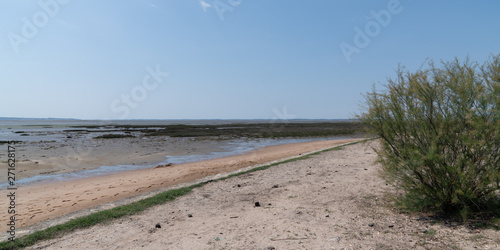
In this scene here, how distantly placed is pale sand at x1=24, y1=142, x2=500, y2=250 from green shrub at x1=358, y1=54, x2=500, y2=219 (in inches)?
22.8

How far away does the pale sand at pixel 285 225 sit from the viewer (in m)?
4.35

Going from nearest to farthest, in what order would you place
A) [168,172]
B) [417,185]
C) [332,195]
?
1. [417,185]
2. [332,195]
3. [168,172]

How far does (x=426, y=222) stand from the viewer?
4.98 metres

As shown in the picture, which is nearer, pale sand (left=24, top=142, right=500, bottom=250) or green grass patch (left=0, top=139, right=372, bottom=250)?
pale sand (left=24, top=142, right=500, bottom=250)

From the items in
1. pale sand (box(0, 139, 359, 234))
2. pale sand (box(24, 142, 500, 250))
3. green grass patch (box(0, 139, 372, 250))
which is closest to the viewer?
pale sand (box(24, 142, 500, 250))

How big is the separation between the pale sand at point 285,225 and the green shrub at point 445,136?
578 mm

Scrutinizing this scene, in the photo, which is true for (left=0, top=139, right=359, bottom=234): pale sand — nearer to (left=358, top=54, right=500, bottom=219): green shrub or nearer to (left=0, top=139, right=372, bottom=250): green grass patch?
(left=0, top=139, right=372, bottom=250): green grass patch

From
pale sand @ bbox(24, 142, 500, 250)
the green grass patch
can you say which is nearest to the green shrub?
pale sand @ bbox(24, 142, 500, 250)

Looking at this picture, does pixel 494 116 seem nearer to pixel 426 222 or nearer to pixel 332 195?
pixel 426 222

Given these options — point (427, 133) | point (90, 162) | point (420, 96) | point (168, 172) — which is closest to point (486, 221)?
point (427, 133)

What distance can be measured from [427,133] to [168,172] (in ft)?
35.0

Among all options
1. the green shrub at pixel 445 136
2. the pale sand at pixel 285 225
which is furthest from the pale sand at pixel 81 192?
the green shrub at pixel 445 136

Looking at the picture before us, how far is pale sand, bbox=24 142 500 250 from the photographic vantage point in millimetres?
4350

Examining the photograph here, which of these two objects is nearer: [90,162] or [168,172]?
[168,172]
